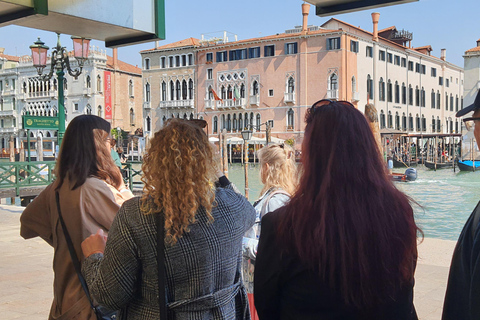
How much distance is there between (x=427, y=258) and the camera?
6160mm

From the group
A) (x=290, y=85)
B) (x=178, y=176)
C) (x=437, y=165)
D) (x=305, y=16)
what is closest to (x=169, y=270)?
(x=178, y=176)

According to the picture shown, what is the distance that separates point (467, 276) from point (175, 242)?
30.1 inches

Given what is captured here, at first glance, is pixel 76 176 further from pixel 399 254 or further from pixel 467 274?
pixel 467 274

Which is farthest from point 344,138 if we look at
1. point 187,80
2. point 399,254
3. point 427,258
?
point 187,80

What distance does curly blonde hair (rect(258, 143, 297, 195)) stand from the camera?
9.78 ft

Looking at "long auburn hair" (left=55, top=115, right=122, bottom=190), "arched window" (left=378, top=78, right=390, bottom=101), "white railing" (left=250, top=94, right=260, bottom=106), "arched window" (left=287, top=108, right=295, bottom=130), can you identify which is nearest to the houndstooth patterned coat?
"long auburn hair" (left=55, top=115, right=122, bottom=190)

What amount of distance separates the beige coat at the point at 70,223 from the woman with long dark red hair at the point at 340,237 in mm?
878

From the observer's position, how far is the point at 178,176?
1532 mm

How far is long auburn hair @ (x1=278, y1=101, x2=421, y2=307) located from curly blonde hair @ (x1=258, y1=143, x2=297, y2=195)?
1554 millimetres

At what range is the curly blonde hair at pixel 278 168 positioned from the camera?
298 cm

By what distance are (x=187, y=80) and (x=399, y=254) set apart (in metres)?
45.3

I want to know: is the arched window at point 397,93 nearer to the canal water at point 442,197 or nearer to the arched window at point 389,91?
the arched window at point 389,91

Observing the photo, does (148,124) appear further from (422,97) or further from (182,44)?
(422,97)

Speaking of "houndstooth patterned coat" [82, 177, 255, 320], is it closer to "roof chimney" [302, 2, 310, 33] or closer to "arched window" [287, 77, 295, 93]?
"arched window" [287, 77, 295, 93]
